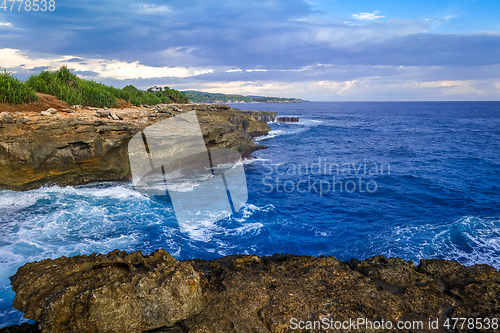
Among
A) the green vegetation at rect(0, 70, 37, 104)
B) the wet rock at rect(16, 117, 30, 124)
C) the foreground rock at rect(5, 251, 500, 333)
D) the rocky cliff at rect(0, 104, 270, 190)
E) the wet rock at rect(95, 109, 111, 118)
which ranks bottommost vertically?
the foreground rock at rect(5, 251, 500, 333)

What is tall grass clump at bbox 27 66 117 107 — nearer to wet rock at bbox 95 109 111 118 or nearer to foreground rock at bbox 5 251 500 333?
wet rock at bbox 95 109 111 118

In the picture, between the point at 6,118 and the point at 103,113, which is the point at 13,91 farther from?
the point at 103,113

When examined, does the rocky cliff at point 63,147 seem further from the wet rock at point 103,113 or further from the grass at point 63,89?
the grass at point 63,89

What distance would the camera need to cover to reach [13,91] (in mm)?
13852

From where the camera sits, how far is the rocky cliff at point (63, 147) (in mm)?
11828

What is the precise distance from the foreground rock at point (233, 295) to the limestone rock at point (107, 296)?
0.01 metres

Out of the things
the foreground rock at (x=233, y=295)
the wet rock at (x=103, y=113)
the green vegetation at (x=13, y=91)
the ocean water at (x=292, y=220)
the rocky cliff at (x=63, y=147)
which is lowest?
the ocean water at (x=292, y=220)

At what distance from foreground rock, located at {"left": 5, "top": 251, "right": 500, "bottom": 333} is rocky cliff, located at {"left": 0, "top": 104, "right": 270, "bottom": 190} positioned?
10272mm

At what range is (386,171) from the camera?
61.7 ft

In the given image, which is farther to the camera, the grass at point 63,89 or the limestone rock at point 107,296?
the grass at point 63,89

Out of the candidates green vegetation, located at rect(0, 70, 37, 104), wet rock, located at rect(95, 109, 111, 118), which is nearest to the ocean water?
wet rock, located at rect(95, 109, 111, 118)

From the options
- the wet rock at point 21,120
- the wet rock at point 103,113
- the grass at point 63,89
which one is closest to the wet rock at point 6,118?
the wet rock at point 21,120

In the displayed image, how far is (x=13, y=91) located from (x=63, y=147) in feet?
15.7

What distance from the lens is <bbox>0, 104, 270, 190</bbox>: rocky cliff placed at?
11.8 m
